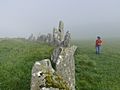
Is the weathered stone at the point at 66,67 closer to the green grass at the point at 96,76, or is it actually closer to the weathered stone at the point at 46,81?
the green grass at the point at 96,76

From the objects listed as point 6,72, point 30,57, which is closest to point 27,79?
point 6,72

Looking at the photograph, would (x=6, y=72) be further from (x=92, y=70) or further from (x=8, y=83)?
(x=92, y=70)

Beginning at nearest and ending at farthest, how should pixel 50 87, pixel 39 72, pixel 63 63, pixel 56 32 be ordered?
pixel 50 87 → pixel 39 72 → pixel 63 63 → pixel 56 32

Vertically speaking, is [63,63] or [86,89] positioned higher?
[63,63]

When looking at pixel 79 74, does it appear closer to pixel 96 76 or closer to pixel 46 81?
pixel 96 76

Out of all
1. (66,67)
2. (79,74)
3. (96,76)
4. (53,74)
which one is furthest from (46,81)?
(96,76)

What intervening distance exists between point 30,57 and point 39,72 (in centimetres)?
1533

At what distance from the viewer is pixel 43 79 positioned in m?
15.4

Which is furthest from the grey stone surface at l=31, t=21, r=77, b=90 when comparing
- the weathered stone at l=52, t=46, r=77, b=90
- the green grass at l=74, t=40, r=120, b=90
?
the green grass at l=74, t=40, r=120, b=90

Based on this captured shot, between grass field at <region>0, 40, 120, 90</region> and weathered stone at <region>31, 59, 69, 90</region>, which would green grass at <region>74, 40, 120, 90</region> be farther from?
weathered stone at <region>31, 59, 69, 90</region>

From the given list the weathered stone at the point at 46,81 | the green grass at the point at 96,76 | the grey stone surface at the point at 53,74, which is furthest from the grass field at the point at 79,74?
the weathered stone at the point at 46,81

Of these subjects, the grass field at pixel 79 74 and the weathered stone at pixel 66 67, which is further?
the grass field at pixel 79 74

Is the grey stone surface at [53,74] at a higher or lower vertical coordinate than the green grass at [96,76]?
higher

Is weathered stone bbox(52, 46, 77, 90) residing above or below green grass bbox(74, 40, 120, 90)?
above
